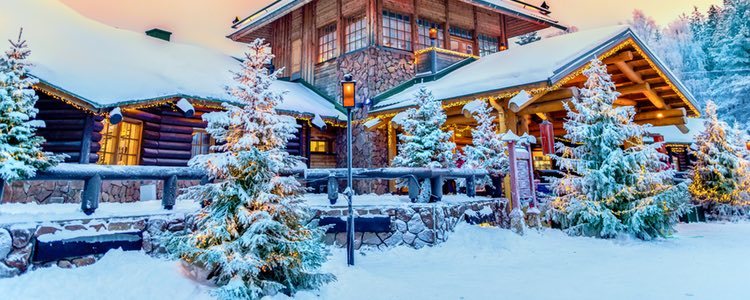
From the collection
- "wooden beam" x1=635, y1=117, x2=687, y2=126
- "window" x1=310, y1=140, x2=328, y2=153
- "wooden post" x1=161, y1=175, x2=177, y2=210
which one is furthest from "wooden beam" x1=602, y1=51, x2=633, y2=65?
"wooden post" x1=161, y1=175, x2=177, y2=210

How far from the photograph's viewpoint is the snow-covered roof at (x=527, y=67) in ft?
33.0

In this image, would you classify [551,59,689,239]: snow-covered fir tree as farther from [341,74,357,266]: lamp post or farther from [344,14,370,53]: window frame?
[344,14,370,53]: window frame

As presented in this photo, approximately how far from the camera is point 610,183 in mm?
8445

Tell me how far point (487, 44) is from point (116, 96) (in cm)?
1576

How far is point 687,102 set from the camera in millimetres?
13586

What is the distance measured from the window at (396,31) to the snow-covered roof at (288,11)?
322 centimetres

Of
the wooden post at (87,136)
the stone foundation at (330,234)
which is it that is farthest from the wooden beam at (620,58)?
the wooden post at (87,136)

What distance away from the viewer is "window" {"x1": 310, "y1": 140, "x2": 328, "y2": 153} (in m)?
15.0

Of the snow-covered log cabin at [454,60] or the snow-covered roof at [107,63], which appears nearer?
the snow-covered roof at [107,63]

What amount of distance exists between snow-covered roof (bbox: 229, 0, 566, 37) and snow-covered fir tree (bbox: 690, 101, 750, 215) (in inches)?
336

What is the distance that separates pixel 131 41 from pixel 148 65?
2.91 meters

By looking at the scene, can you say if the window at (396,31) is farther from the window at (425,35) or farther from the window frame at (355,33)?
the window frame at (355,33)

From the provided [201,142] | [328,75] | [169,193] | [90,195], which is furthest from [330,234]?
[328,75]

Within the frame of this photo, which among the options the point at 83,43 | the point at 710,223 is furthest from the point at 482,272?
the point at 83,43
